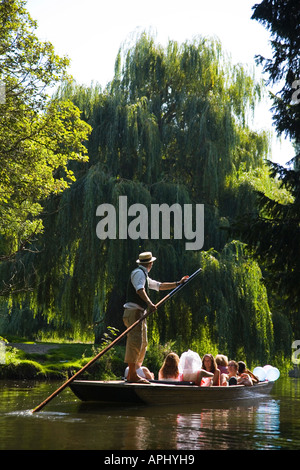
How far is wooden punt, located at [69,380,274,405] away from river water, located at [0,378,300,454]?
0.14m

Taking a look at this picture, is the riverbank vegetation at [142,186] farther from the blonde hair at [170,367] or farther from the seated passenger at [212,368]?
the blonde hair at [170,367]

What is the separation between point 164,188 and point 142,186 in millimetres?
582

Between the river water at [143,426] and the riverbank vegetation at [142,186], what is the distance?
13.7 feet

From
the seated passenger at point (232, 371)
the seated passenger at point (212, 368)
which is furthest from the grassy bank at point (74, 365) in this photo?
the seated passenger at point (212, 368)

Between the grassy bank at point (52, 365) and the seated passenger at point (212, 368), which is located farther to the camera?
the grassy bank at point (52, 365)

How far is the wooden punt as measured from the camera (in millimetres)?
9125

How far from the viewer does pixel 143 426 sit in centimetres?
751

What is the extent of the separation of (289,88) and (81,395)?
5.28 metres

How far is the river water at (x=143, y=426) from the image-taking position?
20.7ft

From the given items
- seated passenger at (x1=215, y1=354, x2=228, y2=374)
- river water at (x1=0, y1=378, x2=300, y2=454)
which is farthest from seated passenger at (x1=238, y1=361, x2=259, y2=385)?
river water at (x1=0, y1=378, x2=300, y2=454)

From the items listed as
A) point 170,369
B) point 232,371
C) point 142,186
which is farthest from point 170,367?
point 142,186

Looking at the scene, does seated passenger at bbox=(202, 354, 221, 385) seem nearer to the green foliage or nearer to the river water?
the river water

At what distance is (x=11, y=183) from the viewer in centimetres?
1297

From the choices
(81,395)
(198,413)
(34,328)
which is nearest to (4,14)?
(81,395)
